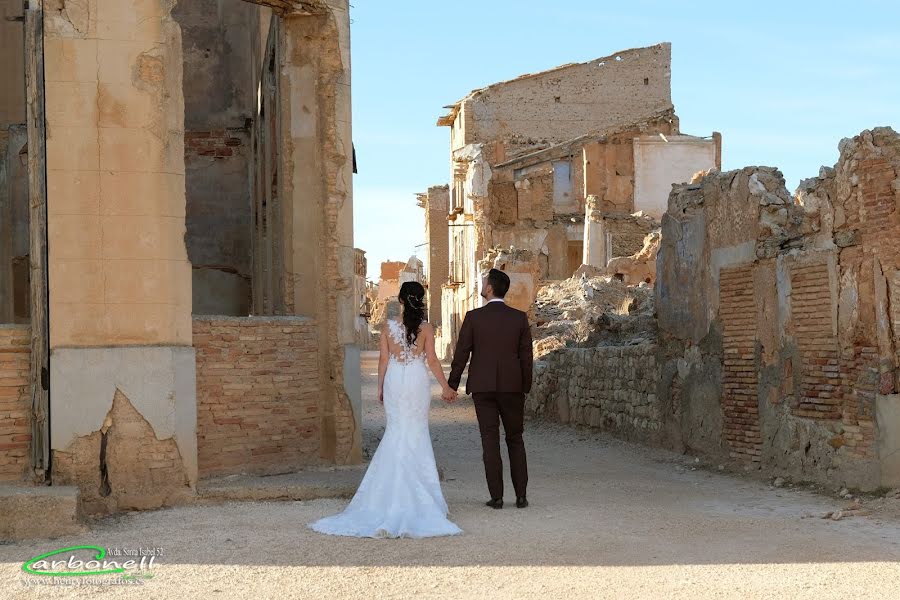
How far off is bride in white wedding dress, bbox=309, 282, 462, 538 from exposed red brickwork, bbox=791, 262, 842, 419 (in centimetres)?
334

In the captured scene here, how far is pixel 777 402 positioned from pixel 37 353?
20.7ft

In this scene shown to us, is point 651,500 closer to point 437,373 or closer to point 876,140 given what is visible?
point 437,373

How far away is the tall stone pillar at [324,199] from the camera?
34.9ft

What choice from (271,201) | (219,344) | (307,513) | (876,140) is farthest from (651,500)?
(271,201)

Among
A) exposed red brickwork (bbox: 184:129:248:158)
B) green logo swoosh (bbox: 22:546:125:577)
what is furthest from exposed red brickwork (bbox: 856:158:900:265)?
exposed red brickwork (bbox: 184:129:248:158)

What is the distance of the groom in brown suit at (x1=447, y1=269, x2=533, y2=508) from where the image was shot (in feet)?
27.3

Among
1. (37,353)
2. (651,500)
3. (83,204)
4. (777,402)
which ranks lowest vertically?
(651,500)

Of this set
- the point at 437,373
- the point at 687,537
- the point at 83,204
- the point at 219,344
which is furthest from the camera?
the point at 219,344

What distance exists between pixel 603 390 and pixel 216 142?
676 centimetres

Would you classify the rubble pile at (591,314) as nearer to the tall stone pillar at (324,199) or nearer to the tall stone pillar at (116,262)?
the tall stone pillar at (324,199)

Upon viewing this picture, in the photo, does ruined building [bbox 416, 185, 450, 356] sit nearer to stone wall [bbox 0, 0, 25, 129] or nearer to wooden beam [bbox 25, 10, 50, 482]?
stone wall [bbox 0, 0, 25, 129]

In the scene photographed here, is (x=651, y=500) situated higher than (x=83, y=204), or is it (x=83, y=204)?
(x=83, y=204)

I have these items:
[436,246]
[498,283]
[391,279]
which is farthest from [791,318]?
[391,279]

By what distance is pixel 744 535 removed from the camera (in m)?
7.18
